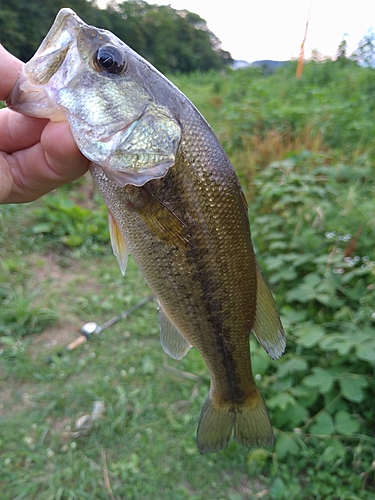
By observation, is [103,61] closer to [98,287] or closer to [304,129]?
[98,287]

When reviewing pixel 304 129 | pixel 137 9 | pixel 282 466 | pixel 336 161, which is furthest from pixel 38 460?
pixel 137 9

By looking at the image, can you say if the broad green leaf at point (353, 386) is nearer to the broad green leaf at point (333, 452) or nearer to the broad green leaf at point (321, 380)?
the broad green leaf at point (321, 380)

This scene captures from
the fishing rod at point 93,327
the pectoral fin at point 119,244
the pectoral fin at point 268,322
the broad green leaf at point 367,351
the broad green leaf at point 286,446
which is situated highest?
the pectoral fin at point 119,244

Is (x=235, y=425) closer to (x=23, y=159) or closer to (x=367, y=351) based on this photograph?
(x=367, y=351)

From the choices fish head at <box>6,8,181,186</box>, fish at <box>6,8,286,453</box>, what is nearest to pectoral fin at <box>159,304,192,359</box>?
fish at <box>6,8,286,453</box>

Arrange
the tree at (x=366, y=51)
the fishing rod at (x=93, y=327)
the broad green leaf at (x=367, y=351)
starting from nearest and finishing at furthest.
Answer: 1. the broad green leaf at (x=367, y=351)
2. the fishing rod at (x=93, y=327)
3. the tree at (x=366, y=51)

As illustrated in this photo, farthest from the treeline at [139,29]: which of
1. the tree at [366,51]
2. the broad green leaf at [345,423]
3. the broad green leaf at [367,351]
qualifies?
the broad green leaf at [345,423]
